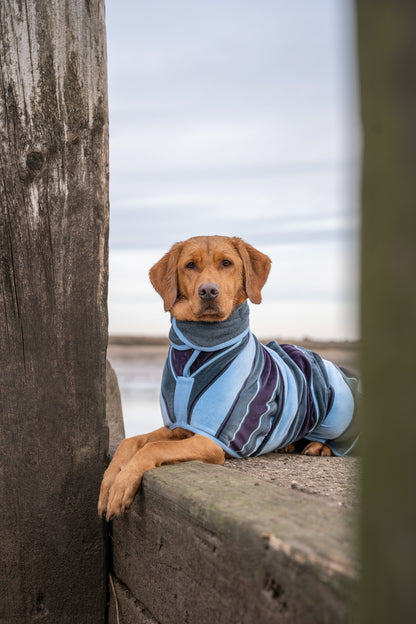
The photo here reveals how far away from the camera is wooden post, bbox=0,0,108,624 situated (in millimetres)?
2570

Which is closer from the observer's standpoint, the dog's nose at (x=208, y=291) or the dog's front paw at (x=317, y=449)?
the dog's nose at (x=208, y=291)

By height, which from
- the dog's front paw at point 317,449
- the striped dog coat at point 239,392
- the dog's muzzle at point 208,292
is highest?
the dog's muzzle at point 208,292

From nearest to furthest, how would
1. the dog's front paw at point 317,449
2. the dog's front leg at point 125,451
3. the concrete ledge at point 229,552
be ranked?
the concrete ledge at point 229,552, the dog's front leg at point 125,451, the dog's front paw at point 317,449

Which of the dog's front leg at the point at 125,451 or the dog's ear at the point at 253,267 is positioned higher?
the dog's ear at the point at 253,267

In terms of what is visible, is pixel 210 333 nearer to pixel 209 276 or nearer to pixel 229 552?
pixel 209 276

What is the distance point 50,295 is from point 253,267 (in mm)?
1181

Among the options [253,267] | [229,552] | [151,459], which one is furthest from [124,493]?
[253,267]

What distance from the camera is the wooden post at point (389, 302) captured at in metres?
0.77

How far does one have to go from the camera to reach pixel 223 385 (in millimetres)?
2762

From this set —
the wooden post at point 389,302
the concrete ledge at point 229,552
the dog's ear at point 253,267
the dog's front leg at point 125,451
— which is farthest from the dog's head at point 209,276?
the wooden post at point 389,302

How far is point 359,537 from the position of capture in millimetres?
882

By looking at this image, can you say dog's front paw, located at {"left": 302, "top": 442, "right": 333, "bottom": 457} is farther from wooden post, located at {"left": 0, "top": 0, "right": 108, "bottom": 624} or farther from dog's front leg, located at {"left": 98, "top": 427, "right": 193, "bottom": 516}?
wooden post, located at {"left": 0, "top": 0, "right": 108, "bottom": 624}

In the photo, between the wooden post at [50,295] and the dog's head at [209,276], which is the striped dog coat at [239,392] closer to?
the dog's head at [209,276]

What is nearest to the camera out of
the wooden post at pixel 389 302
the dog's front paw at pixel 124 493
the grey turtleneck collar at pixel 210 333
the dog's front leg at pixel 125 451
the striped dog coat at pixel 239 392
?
the wooden post at pixel 389 302
